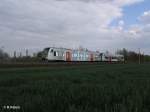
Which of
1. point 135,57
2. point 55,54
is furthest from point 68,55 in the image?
point 135,57

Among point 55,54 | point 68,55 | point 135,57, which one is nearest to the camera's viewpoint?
point 55,54

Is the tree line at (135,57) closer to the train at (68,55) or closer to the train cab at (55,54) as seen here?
the train at (68,55)

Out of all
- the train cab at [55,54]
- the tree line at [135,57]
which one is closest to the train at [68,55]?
the train cab at [55,54]

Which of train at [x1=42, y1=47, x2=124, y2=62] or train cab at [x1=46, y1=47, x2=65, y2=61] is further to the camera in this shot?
train at [x1=42, y1=47, x2=124, y2=62]

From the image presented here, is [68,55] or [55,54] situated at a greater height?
[55,54]

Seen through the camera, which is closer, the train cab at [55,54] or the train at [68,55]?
the train cab at [55,54]

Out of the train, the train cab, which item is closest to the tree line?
the train

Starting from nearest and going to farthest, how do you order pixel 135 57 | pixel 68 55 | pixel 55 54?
pixel 55 54 → pixel 68 55 → pixel 135 57

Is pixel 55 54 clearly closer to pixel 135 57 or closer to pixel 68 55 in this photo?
pixel 68 55

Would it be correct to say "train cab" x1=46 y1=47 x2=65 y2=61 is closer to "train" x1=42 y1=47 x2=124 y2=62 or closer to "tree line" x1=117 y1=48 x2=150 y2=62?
"train" x1=42 y1=47 x2=124 y2=62

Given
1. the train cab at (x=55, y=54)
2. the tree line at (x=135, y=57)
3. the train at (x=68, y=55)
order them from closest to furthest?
1. the train cab at (x=55, y=54)
2. the train at (x=68, y=55)
3. the tree line at (x=135, y=57)

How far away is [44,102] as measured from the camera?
7512 millimetres

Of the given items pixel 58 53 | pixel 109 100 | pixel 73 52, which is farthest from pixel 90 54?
pixel 109 100

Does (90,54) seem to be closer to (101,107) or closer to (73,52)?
(73,52)
